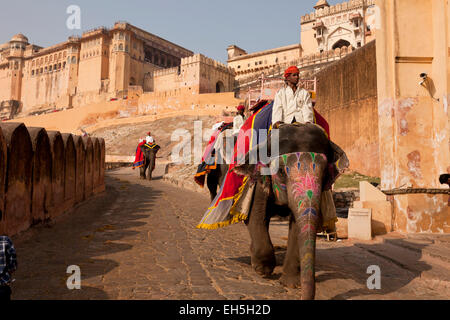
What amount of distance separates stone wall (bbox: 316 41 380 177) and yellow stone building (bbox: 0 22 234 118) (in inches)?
1663

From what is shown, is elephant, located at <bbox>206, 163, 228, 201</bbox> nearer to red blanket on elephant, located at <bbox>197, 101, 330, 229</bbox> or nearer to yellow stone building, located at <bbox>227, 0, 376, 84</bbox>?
red blanket on elephant, located at <bbox>197, 101, 330, 229</bbox>

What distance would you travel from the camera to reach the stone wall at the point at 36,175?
5445 mm

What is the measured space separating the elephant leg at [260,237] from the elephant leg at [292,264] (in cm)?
27

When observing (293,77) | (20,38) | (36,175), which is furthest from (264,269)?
(20,38)

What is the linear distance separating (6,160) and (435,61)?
29.2 feet

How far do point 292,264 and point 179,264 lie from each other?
150 cm

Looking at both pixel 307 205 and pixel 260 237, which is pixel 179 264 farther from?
pixel 307 205

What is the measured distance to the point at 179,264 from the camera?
4.51 m

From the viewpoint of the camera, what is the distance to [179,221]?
796 centimetres

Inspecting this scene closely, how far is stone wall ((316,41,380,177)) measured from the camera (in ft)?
47.1

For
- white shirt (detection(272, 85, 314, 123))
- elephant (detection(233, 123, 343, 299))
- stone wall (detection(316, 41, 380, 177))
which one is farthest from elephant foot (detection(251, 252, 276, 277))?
stone wall (detection(316, 41, 380, 177))
